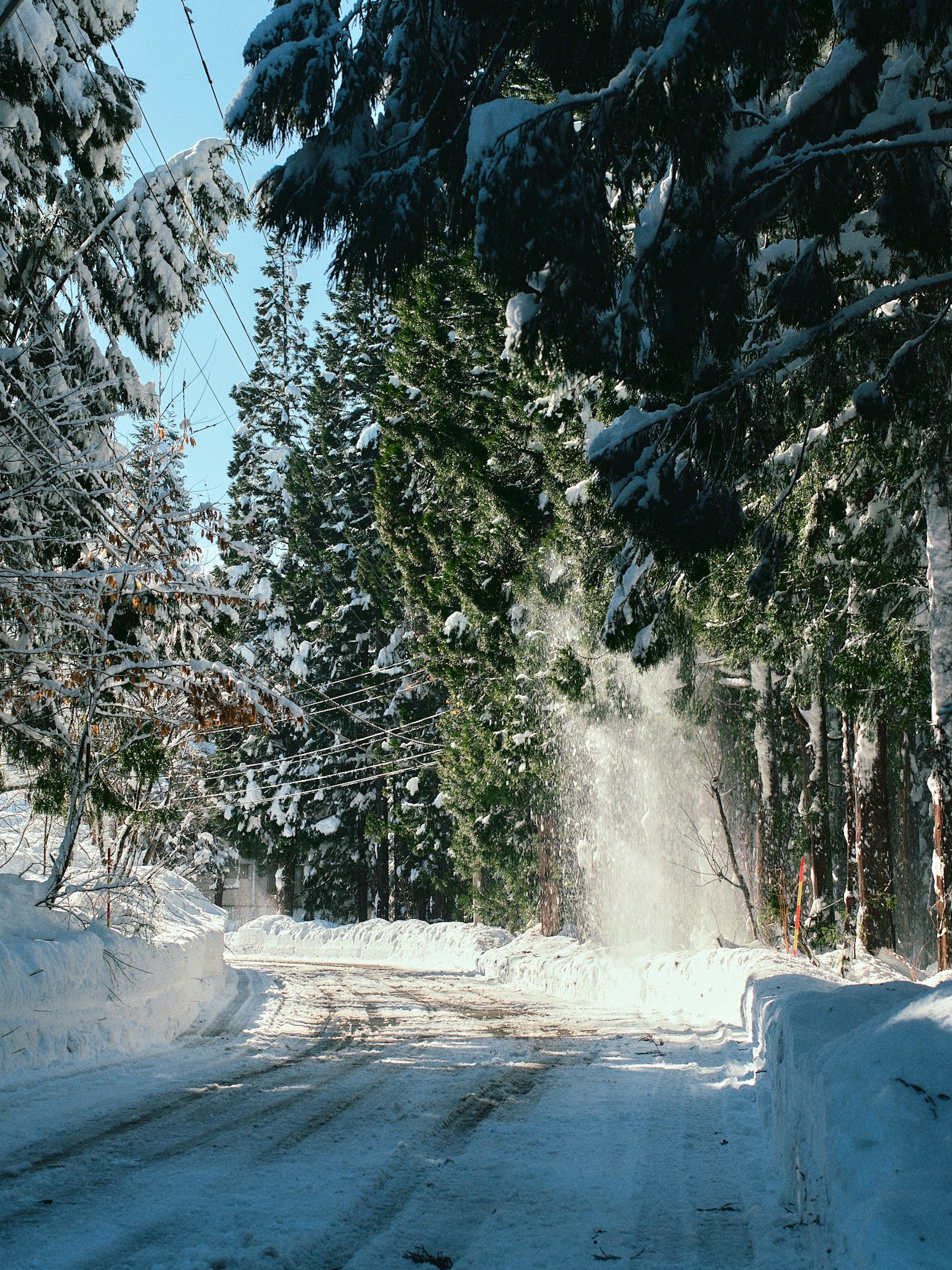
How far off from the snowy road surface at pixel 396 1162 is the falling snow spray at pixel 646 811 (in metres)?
8.58

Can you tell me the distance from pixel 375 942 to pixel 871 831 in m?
18.0

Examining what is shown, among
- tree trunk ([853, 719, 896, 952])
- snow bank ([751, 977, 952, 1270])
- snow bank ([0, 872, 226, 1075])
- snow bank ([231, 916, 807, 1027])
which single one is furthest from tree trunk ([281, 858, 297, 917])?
snow bank ([751, 977, 952, 1270])

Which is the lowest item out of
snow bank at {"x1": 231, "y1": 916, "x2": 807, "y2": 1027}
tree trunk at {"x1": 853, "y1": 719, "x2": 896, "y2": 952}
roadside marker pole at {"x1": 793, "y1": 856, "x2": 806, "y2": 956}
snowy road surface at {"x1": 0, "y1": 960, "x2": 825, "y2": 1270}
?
snowy road surface at {"x1": 0, "y1": 960, "x2": 825, "y2": 1270}

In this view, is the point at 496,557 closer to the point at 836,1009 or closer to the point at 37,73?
the point at 37,73

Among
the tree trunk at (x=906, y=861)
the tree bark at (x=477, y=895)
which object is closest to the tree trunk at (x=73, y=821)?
the tree trunk at (x=906, y=861)

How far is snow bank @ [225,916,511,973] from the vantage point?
2534cm

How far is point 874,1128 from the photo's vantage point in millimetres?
3643

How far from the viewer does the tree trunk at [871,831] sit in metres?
14.4

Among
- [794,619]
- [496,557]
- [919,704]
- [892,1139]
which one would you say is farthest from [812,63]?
[496,557]

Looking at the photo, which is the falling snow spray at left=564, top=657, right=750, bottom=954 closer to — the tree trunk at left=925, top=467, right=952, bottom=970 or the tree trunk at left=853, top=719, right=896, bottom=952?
the tree trunk at left=853, top=719, right=896, bottom=952

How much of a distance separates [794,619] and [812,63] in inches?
231

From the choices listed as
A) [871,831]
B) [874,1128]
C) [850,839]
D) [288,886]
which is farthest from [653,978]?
[288,886]

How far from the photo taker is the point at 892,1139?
3.50 meters

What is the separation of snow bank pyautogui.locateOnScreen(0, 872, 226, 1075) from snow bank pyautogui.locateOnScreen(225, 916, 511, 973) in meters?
12.2
